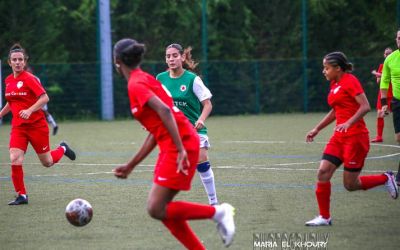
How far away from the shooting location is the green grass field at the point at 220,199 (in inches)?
306

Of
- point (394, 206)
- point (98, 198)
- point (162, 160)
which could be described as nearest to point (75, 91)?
point (98, 198)

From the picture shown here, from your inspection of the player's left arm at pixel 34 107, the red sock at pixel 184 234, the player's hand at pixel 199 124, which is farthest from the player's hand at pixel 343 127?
the player's left arm at pixel 34 107

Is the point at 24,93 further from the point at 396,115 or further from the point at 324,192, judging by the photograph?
the point at 396,115

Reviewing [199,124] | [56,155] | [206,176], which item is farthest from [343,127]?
[56,155]

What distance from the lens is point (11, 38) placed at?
28.8 meters

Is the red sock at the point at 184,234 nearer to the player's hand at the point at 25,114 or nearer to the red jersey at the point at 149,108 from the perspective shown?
the red jersey at the point at 149,108

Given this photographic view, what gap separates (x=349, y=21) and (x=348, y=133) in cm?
2629

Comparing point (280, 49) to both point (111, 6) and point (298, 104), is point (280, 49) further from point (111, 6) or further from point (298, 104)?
point (111, 6)

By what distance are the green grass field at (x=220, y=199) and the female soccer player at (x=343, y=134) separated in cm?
39

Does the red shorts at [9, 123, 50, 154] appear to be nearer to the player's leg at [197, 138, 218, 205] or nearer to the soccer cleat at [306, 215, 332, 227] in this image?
the player's leg at [197, 138, 218, 205]

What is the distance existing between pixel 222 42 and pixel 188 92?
924 inches

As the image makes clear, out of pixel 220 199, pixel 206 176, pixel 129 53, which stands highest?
pixel 129 53

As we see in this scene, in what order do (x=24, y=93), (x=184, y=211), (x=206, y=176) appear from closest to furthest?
(x=184, y=211), (x=206, y=176), (x=24, y=93)

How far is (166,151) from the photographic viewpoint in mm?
6375
